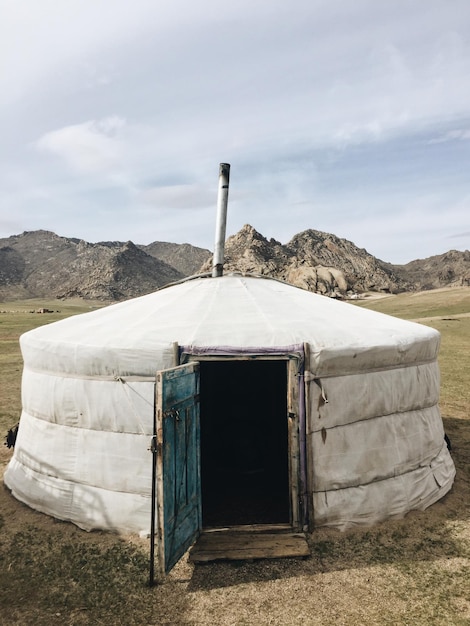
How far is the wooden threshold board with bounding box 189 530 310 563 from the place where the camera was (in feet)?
15.5

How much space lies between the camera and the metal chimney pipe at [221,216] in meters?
7.61

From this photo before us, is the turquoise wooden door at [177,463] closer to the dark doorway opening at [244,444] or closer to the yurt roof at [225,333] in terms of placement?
the yurt roof at [225,333]

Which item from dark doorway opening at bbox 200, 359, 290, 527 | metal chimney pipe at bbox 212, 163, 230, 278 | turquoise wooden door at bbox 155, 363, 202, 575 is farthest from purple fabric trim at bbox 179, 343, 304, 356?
metal chimney pipe at bbox 212, 163, 230, 278

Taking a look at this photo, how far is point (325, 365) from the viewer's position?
5.20m

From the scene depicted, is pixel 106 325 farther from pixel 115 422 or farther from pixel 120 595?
pixel 120 595

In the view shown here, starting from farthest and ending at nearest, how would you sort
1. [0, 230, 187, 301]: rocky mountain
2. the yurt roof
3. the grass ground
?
1. [0, 230, 187, 301]: rocky mountain
2. the yurt roof
3. the grass ground

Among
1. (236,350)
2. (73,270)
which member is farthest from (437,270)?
(236,350)

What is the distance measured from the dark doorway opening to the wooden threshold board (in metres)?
0.44

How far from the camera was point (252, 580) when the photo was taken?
4449mm

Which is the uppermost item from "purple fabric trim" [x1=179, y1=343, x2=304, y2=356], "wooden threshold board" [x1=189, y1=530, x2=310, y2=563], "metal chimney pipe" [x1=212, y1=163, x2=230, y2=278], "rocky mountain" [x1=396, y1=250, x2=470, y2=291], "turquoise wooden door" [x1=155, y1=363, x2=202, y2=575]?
"rocky mountain" [x1=396, y1=250, x2=470, y2=291]

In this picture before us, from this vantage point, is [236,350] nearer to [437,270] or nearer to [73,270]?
[73,270]

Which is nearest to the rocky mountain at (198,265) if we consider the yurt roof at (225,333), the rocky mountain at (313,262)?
the rocky mountain at (313,262)

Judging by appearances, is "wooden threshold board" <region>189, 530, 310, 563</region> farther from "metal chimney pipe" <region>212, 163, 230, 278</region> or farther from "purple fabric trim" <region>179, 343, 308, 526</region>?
"metal chimney pipe" <region>212, 163, 230, 278</region>

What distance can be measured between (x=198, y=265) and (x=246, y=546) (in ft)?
553
